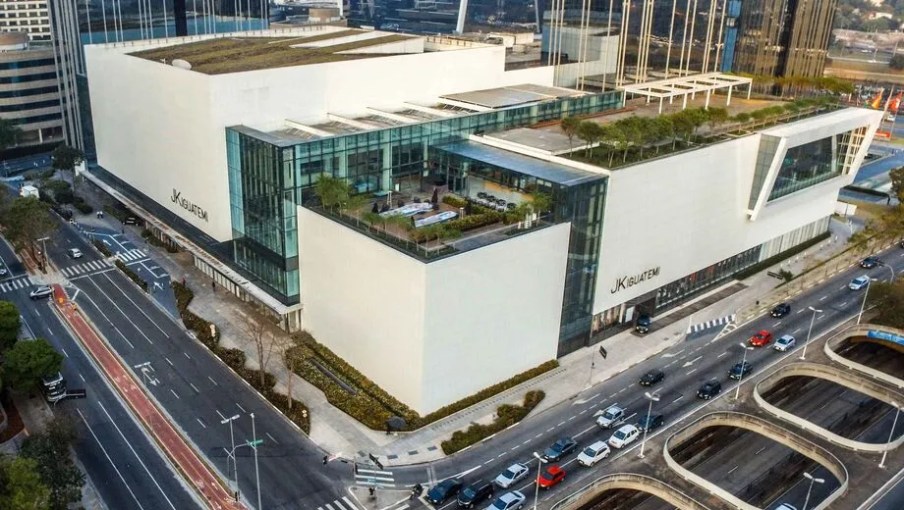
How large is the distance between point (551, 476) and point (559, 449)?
3.50 metres

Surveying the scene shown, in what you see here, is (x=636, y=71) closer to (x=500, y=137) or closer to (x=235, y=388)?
(x=500, y=137)

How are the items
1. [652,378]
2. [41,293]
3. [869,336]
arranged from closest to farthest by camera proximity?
[652,378] → [869,336] → [41,293]

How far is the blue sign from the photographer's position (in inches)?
2815

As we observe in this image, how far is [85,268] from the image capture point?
85188 millimetres

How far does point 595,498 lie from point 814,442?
1853 centimetres

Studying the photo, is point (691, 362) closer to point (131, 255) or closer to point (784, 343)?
point (784, 343)

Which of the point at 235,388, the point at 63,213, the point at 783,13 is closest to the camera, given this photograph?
the point at 235,388

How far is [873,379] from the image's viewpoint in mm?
64688

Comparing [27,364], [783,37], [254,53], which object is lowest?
[27,364]

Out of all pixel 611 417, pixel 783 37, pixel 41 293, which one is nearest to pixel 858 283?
pixel 611 417

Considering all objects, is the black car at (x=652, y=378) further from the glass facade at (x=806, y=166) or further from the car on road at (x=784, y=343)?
the glass facade at (x=806, y=166)

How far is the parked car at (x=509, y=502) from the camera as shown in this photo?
47.5 meters

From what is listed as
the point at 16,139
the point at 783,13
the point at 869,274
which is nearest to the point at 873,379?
the point at 869,274

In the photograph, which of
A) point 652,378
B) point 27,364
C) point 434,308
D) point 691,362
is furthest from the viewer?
point 691,362
